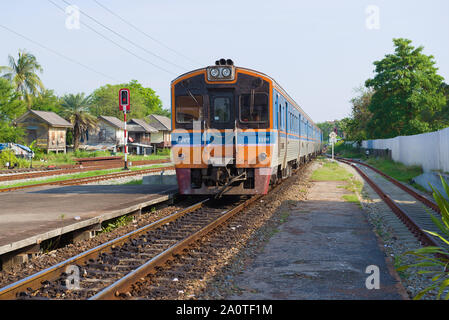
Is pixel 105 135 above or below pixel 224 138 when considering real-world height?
above

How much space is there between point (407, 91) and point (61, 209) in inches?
1395

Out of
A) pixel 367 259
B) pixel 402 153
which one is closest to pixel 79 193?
pixel 367 259

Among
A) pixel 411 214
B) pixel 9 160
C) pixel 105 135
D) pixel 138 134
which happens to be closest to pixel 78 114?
pixel 105 135

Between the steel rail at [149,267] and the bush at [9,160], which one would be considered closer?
the steel rail at [149,267]

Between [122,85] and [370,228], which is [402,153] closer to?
[370,228]

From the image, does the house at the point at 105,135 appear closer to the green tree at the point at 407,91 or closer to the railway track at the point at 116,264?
the green tree at the point at 407,91

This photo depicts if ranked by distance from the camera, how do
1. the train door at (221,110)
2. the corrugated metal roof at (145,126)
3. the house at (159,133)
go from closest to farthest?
the train door at (221,110) < the corrugated metal roof at (145,126) < the house at (159,133)

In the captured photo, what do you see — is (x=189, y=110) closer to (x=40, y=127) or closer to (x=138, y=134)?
(x=40, y=127)

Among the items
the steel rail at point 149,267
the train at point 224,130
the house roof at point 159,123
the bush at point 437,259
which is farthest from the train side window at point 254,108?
the house roof at point 159,123

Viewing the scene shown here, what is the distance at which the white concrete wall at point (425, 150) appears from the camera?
53.9 ft

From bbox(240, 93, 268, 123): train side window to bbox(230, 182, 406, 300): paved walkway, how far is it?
2.90 metres

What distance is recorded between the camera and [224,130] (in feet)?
38.0

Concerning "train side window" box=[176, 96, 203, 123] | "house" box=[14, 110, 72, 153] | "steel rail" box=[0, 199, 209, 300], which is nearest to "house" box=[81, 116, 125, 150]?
"house" box=[14, 110, 72, 153]

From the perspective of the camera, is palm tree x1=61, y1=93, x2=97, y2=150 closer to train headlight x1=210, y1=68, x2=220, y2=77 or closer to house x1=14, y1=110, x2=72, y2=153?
house x1=14, y1=110, x2=72, y2=153
